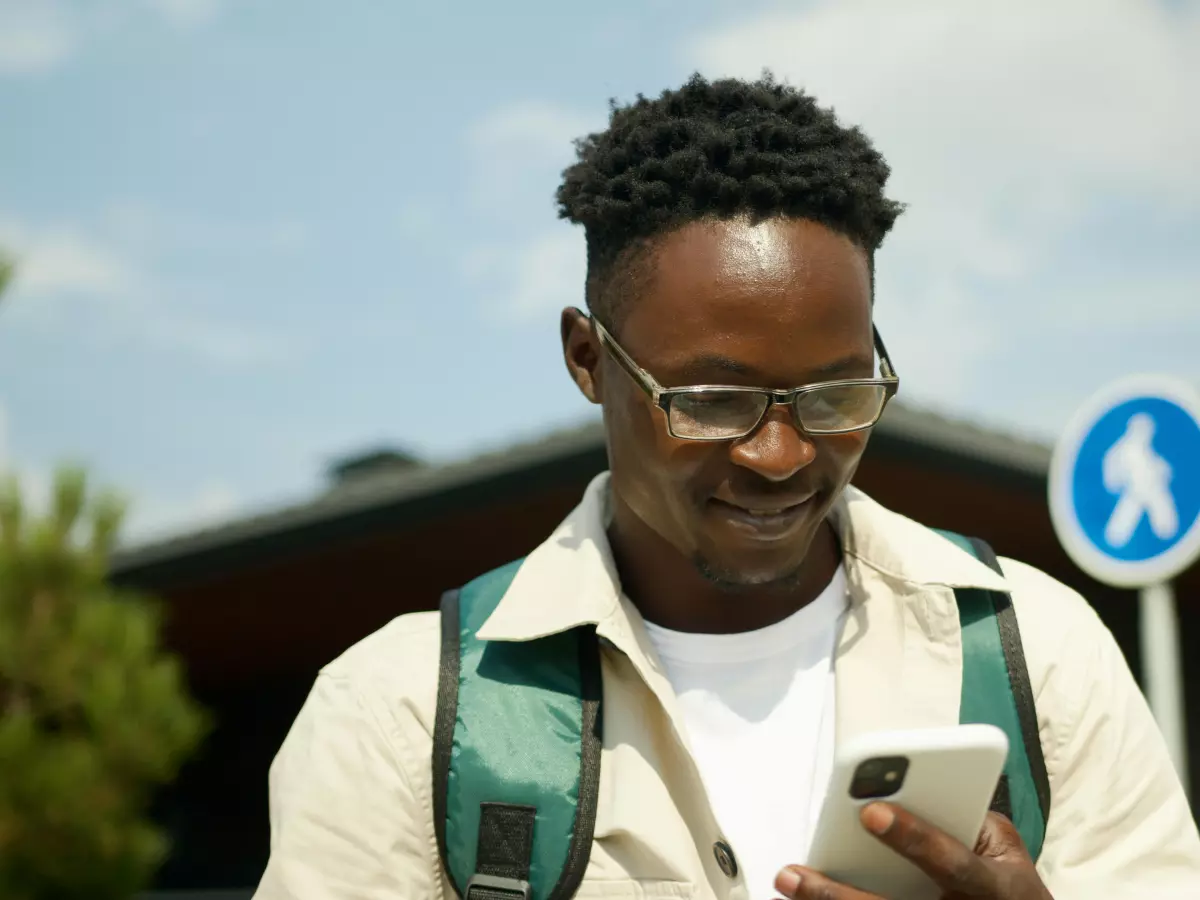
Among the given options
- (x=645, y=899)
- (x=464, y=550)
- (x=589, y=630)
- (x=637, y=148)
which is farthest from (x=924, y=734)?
(x=464, y=550)

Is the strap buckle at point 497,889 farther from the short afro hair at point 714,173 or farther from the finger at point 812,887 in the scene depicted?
the short afro hair at point 714,173

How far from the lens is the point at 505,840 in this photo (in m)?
1.96

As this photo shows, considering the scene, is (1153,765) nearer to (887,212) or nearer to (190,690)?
(887,212)

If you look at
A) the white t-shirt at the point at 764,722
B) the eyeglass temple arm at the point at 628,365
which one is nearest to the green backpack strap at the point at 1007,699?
the white t-shirt at the point at 764,722

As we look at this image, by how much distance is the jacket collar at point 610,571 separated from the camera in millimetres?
2170

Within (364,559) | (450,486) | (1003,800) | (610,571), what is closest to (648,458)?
(610,571)

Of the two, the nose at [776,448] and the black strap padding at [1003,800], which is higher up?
the nose at [776,448]

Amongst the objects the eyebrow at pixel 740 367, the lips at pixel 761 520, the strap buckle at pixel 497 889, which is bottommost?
the strap buckle at pixel 497 889

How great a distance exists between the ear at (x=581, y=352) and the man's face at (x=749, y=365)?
224mm

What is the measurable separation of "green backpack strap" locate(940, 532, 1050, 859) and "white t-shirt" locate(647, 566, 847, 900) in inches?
8.5

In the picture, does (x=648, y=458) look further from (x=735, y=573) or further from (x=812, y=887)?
(x=812, y=887)

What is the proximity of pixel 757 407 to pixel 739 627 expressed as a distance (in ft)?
1.36

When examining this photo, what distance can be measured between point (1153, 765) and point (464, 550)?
27.3ft

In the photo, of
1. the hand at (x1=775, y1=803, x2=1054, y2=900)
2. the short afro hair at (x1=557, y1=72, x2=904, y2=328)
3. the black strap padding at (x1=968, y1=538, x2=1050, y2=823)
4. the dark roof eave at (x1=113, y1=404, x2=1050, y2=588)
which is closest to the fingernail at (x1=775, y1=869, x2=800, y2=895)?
the hand at (x1=775, y1=803, x2=1054, y2=900)
